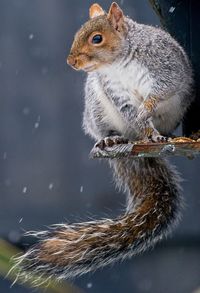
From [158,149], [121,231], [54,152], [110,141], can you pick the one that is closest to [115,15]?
[110,141]

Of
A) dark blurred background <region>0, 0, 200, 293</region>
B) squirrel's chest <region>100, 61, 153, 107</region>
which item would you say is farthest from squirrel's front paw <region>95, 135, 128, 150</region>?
dark blurred background <region>0, 0, 200, 293</region>

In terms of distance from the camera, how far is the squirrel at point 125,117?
2578 millimetres

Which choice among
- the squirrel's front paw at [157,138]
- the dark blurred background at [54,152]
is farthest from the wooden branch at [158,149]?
the dark blurred background at [54,152]

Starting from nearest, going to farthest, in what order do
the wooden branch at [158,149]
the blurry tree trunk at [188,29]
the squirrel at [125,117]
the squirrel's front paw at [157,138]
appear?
the wooden branch at [158,149] → the squirrel's front paw at [157,138] → the squirrel at [125,117] → the blurry tree trunk at [188,29]

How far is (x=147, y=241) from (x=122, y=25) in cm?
64

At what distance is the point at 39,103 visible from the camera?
4.23m

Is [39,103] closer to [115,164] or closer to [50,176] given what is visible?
[50,176]

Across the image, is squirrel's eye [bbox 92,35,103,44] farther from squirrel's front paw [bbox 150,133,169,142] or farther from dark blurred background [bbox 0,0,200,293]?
dark blurred background [bbox 0,0,200,293]

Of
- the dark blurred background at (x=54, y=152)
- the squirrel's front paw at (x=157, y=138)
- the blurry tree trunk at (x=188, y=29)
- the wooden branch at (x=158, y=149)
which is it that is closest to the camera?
the wooden branch at (x=158, y=149)

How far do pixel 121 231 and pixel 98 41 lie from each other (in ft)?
1.91

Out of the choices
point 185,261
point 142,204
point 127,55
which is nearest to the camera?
point 127,55

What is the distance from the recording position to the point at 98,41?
2.55 m

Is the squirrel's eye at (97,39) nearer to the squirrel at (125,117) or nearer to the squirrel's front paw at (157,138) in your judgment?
the squirrel at (125,117)

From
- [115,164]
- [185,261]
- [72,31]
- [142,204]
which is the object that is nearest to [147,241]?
[142,204]
